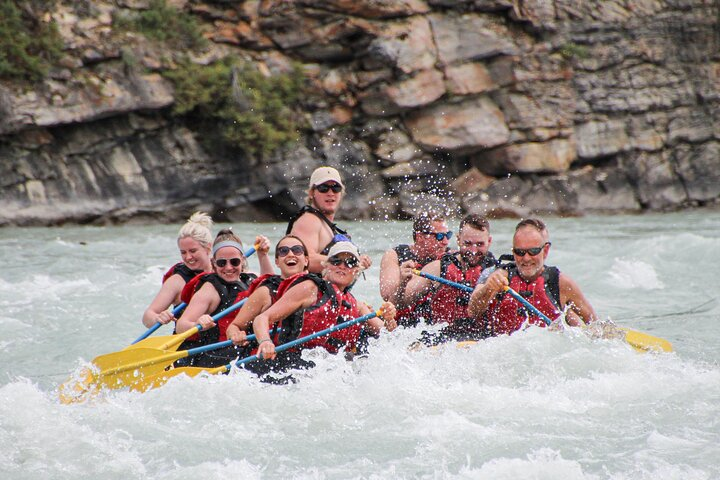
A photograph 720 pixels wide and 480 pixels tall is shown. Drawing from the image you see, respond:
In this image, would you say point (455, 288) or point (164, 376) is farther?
point (455, 288)

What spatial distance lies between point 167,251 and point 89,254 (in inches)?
43.5

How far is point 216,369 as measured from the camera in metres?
4.89

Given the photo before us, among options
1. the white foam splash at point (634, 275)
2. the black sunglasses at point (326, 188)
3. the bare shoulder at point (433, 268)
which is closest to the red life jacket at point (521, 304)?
the bare shoulder at point (433, 268)

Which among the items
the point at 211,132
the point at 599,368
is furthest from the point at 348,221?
the point at 599,368

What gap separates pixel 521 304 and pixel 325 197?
1.37 m

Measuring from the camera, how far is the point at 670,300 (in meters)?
9.07

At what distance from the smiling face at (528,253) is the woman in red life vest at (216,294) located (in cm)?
165

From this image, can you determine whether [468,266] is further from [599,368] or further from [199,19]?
[199,19]

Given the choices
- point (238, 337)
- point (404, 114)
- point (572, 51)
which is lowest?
point (238, 337)

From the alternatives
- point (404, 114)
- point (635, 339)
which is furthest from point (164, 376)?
point (404, 114)

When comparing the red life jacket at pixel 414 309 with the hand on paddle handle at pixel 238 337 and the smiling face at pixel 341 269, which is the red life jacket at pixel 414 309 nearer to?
the smiling face at pixel 341 269

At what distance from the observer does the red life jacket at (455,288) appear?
18.8 feet

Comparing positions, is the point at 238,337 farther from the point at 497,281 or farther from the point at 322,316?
the point at 497,281

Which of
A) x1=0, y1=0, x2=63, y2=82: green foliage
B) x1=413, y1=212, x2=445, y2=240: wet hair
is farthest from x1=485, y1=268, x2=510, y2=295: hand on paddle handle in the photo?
x1=0, y1=0, x2=63, y2=82: green foliage
